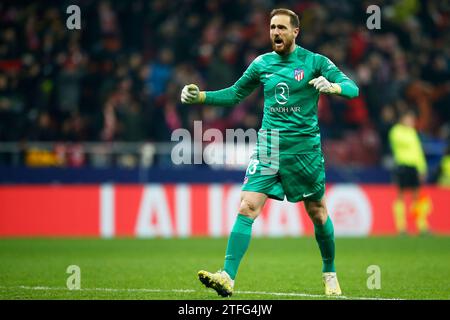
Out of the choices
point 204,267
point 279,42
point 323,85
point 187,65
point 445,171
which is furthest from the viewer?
point 187,65

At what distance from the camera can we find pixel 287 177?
785 cm

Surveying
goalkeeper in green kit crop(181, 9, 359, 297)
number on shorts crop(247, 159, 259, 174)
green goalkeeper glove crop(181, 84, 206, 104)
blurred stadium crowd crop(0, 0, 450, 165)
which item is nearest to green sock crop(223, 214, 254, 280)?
goalkeeper in green kit crop(181, 9, 359, 297)

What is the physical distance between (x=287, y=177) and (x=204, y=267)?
3.17 m

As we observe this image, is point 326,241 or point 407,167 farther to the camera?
point 407,167

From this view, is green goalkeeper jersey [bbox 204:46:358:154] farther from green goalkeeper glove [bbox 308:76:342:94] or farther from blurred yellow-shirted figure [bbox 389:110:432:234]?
blurred yellow-shirted figure [bbox 389:110:432:234]

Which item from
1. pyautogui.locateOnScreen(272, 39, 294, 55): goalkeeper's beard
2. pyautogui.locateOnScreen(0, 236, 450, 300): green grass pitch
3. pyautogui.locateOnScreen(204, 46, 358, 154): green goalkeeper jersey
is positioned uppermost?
pyautogui.locateOnScreen(272, 39, 294, 55): goalkeeper's beard

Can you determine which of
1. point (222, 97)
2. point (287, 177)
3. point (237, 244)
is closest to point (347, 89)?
point (287, 177)

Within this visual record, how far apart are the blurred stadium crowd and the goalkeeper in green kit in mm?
9703

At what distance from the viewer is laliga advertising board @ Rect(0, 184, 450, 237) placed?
1664cm

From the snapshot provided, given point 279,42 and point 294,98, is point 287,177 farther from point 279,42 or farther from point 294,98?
point 279,42

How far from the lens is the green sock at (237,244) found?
7.60 m

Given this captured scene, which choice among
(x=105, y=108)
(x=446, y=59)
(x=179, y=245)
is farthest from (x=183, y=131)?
(x=446, y=59)

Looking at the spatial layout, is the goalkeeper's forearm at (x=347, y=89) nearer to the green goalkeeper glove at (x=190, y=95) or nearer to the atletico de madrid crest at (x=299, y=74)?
the atletico de madrid crest at (x=299, y=74)
